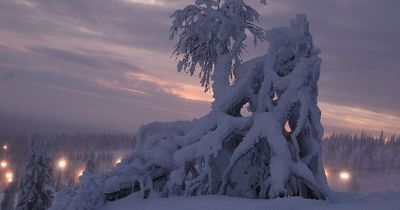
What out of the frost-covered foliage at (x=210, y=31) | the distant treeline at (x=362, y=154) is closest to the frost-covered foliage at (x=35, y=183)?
the frost-covered foliage at (x=210, y=31)

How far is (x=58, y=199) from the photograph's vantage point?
12625 millimetres

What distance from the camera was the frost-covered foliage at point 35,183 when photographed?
34.0 meters

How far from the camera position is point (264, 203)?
410 inches

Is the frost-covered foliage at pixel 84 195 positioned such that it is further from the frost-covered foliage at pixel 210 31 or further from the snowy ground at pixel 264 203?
the frost-covered foliage at pixel 210 31

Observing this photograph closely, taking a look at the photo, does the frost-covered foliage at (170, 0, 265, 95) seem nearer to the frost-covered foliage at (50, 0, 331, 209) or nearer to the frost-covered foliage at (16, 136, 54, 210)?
the frost-covered foliage at (50, 0, 331, 209)

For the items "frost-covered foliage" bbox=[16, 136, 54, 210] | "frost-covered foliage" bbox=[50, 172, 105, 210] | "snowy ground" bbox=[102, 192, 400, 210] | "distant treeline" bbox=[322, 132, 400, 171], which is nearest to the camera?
"snowy ground" bbox=[102, 192, 400, 210]

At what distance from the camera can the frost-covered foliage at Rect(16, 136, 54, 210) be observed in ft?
112

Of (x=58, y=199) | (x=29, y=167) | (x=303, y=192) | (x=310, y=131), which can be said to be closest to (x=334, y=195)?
(x=303, y=192)

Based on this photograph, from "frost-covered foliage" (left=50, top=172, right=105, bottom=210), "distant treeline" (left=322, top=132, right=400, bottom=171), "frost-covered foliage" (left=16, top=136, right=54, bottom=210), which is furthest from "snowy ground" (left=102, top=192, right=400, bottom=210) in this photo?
"distant treeline" (left=322, top=132, right=400, bottom=171)

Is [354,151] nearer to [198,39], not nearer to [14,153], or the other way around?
[14,153]

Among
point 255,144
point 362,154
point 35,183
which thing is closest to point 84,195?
point 255,144

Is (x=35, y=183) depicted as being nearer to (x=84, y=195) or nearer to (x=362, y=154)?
(x=84, y=195)

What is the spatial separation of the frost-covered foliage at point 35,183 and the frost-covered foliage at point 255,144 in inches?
854

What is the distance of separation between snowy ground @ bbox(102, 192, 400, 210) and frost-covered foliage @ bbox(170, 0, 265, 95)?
5.95 meters
